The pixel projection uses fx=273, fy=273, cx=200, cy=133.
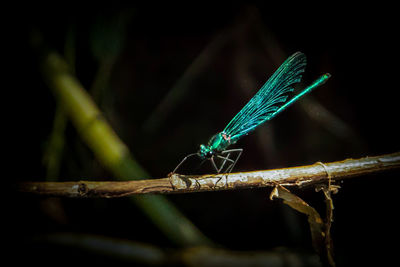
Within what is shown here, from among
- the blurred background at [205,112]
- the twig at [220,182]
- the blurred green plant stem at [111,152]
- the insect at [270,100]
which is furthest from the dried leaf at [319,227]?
the blurred green plant stem at [111,152]

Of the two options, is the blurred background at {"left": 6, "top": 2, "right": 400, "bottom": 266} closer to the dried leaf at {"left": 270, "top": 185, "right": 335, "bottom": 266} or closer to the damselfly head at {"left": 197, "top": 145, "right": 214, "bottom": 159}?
the damselfly head at {"left": 197, "top": 145, "right": 214, "bottom": 159}

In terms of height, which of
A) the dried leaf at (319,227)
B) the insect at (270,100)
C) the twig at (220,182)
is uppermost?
the insect at (270,100)

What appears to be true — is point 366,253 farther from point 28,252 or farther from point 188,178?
point 28,252

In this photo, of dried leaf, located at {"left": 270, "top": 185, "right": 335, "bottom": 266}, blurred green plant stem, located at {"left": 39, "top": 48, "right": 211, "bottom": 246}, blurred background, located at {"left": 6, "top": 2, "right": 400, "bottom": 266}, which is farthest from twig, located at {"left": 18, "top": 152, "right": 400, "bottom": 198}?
blurred background, located at {"left": 6, "top": 2, "right": 400, "bottom": 266}

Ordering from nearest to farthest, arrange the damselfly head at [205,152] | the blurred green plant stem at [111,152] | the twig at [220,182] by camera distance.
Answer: the twig at [220,182], the damselfly head at [205,152], the blurred green plant stem at [111,152]

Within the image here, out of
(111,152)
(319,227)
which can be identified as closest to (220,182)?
(319,227)

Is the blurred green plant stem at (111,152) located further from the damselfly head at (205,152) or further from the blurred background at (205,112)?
the damselfly head at (205,152)
